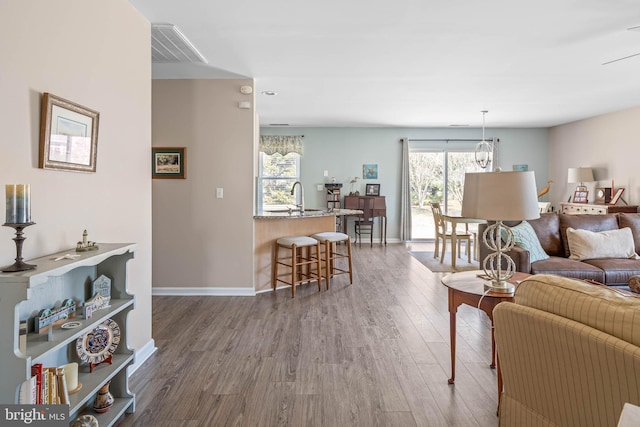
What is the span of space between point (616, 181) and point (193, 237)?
6895 mm

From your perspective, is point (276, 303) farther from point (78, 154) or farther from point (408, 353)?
point (78, 154)

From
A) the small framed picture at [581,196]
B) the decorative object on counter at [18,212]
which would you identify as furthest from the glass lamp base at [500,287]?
the small framed picture at [581,196]

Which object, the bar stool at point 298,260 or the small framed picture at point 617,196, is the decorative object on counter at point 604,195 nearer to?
the small framed picture at point 617,196

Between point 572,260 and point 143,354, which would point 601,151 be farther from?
point 143,354

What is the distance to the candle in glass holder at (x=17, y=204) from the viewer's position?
142cm

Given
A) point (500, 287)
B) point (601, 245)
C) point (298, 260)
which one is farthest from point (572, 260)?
point (298, 260)

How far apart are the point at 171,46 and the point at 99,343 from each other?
266 centimetres

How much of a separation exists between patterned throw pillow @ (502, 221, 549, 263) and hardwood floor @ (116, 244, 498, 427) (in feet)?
2.77

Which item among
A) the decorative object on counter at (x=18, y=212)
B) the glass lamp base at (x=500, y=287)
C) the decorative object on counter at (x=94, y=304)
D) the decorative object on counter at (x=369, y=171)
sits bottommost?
the decorative object on counter at (x=94, y=304)

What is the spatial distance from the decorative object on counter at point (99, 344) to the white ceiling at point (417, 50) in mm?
2176

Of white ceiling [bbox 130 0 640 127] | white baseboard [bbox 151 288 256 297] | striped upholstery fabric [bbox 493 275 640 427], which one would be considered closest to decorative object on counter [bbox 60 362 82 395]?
striped upholstery fabric [bbox 493 275 640 427]

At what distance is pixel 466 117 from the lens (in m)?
7.31

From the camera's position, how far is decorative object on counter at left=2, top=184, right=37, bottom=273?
142 cm

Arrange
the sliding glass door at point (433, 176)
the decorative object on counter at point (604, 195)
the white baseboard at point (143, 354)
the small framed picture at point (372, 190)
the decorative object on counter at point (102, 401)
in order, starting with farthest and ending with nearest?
the sliding glass door at point (433, 176), the small framed picture at point (372, 190), the decorative object on counter at point (604, 195), the white baseboard at point (143, 354), the decorative object on counter at point (102, 401)
